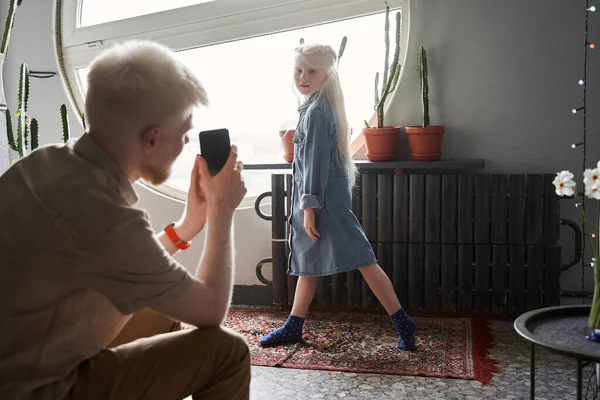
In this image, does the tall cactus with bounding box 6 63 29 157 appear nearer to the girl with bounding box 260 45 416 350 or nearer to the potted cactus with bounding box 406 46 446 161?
the girl with bounding box 260 45 416 350

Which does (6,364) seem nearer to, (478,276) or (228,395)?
(228,395)

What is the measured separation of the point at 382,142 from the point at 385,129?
63 millimetres

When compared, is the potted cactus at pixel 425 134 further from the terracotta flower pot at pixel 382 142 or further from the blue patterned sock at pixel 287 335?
the blue patterned sock at pixel 287 335

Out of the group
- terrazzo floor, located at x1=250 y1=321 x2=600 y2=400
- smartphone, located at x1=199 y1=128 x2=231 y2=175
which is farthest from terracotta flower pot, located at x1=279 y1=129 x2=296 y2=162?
smartphone, located at x1=199 y1=128 x2=231 y2=175

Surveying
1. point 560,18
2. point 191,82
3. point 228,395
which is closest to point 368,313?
point 560,18

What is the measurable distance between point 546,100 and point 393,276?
109cm

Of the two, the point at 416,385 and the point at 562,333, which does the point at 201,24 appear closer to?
the point at 416,385

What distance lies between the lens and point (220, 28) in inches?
148

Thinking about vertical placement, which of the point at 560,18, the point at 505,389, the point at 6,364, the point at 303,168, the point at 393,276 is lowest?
the point at 505,389

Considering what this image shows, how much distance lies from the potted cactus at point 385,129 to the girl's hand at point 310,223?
0.63m

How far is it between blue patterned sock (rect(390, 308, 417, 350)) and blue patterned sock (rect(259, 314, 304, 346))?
15.8 inches

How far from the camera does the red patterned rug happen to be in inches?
104

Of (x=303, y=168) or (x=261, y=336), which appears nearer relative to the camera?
(x=303, y=168)

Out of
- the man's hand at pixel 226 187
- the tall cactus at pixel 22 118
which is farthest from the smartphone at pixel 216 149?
the tall cactus at pixel 22 118
